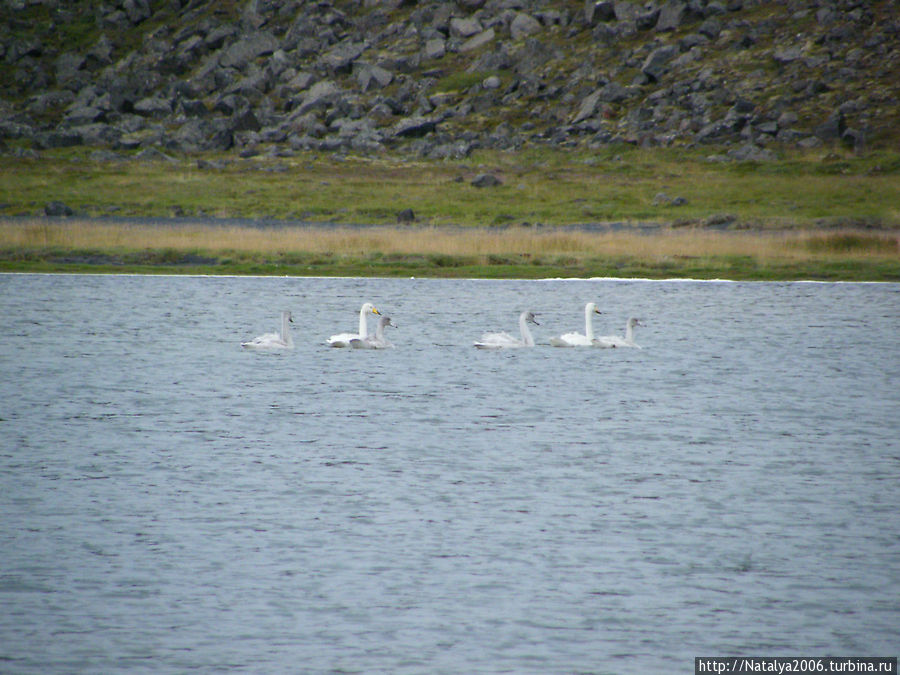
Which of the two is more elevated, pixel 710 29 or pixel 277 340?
pixel 710 29

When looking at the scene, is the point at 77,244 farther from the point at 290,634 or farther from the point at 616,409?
the point at 290,634

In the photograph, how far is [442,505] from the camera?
1324 cm

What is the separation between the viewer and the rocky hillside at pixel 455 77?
3740 inches

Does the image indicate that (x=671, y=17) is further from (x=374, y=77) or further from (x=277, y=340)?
(x=277, y=340)

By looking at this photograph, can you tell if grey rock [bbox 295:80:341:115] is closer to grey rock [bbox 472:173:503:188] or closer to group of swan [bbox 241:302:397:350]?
grey rock [bbox 472:173:503:188]

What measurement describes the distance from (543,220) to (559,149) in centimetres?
3821

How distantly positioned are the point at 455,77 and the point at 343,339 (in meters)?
97.8

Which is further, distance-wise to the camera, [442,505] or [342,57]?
[342,57]

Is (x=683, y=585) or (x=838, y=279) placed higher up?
(x=838, y=279)

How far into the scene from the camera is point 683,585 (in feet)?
34.9

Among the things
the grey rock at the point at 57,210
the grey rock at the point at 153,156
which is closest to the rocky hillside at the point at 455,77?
the grey rock at the point at 153,156

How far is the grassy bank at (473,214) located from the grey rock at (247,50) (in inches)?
1707

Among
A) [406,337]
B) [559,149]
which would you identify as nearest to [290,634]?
[406,337]

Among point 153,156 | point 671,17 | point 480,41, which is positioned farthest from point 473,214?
point 480,41
